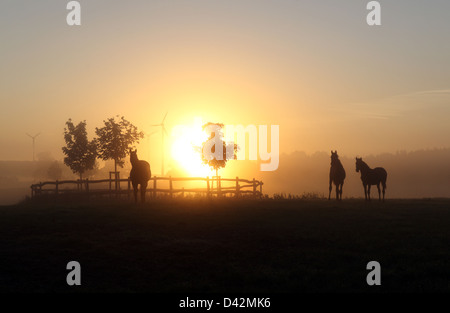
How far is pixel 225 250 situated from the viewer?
1744cm

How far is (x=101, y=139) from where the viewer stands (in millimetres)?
56656

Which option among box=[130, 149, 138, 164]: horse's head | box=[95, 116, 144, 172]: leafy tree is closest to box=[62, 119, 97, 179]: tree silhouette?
box=[95, 116, 144, 172]: leafy tree

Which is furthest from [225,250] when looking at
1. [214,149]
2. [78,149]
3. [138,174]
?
[78,149]

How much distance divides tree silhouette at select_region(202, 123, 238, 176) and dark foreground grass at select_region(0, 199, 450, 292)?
1367 inches

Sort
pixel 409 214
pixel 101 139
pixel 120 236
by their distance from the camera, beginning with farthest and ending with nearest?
pixel 101 139 < pixel 409 214 < pixel 120 236

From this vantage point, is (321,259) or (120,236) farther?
(120,236)

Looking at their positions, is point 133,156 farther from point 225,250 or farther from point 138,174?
point 225,250

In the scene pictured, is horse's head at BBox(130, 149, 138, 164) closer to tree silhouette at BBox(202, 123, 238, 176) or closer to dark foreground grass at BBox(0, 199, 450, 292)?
dark foreground grass at BBox(0, 199, 450, 292)

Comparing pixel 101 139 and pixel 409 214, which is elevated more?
pixel 101 139

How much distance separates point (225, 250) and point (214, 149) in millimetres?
43398

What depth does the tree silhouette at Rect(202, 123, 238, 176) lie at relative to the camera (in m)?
60.6
